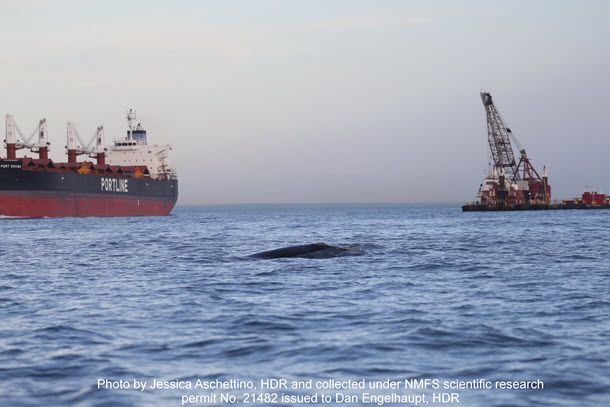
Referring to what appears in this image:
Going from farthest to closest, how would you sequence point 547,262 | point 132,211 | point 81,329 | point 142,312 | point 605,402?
point 132,211 → point 547,262 → point 142,312 → point 81,329 → point 605,402

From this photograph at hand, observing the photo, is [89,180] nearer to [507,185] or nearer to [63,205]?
[63,205]

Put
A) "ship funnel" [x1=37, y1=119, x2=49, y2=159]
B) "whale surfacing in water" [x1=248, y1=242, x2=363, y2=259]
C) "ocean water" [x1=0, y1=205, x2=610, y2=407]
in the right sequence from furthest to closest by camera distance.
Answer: "ship funnel" [x1=37, y1=119, x2=49, y2=159] → "whale surfacing in water" [x1=248, y1=242, x2=363, y2=259] → "ocean water" [x1=0, y1=205, x2=610, y2=407]

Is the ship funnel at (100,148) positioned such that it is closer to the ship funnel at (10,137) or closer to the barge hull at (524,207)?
the ship funnel at (10,137)

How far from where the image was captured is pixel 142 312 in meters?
14.8

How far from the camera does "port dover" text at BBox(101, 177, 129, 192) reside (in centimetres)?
10425

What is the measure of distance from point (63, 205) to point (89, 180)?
6371 mm

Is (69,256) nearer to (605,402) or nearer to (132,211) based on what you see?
(605,402)

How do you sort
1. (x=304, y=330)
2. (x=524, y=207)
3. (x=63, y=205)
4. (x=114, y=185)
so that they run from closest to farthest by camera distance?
(x=304, y=330) → (x=63, y=205) → (x=114, y=185) → (x=524, y=207)

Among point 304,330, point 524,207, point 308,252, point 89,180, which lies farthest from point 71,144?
point 304,330

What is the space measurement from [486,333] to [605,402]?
4118 mm

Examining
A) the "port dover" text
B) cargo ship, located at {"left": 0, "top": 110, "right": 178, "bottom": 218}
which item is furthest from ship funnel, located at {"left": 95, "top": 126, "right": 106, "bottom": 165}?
the "port dover" text

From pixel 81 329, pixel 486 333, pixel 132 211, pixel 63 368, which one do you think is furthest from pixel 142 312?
pixel 132 211

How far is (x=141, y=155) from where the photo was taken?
134875 millimetres

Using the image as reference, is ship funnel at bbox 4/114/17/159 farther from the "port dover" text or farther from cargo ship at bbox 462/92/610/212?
cargo ship at bbox 462/92/610/212
